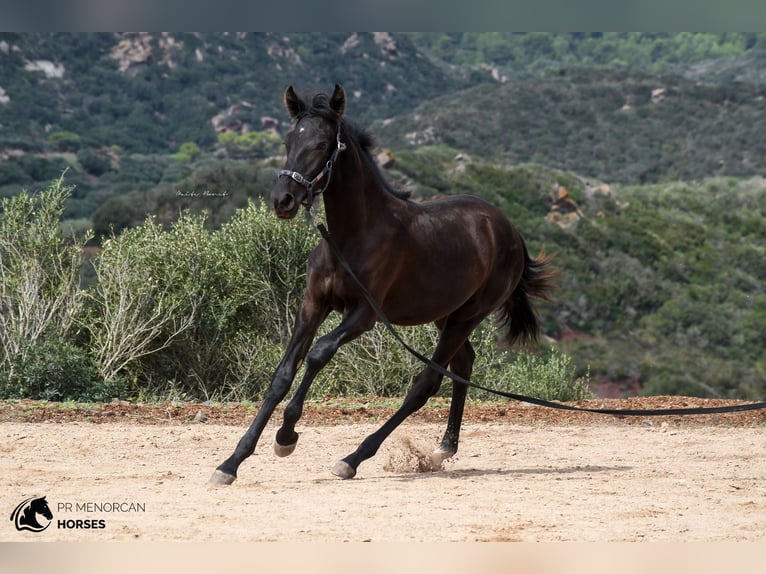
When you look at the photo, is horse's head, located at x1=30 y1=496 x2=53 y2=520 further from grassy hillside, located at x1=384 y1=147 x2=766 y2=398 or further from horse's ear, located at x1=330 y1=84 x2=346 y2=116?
grassy hillside, located at x1=384 y1=147 x2=766 y2=398

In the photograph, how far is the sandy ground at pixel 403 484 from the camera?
5637 mm

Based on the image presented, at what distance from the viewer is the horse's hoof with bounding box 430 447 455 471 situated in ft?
27.0

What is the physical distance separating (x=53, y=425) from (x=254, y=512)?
172 inches

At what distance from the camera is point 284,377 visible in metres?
7.11

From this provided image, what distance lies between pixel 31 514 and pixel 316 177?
2674 millimetres

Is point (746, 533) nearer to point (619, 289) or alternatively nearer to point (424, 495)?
point (424, 495)

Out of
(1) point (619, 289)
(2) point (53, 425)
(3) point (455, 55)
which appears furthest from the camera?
(3) point (455, 55)

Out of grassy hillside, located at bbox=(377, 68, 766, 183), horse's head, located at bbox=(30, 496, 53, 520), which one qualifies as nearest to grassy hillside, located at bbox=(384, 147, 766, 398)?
grassy hillside, located at bbox=(377, 68, 766, 183)

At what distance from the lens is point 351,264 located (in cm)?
722

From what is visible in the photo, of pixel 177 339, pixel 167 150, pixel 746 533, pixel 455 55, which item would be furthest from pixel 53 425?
pixel 455 55

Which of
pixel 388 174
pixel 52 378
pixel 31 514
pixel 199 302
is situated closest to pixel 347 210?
pixel 31 514

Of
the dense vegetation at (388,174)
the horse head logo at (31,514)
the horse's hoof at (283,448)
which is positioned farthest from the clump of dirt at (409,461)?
the dense vegetation at (388,174)

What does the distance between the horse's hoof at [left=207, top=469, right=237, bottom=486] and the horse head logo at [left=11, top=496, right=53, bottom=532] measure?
1.23 metres

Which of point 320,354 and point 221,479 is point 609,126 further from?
point 221,479
